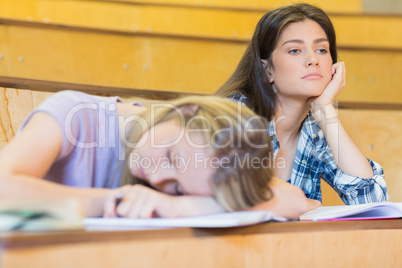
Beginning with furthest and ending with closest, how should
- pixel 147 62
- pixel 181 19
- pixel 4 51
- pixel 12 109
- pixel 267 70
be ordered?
1. pixel 181 19
2. pixel 147 62
3. pixel 4 51
4. pixel 267 70
5. pixel 12 109

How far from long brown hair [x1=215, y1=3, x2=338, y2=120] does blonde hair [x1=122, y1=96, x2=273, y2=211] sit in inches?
17.6

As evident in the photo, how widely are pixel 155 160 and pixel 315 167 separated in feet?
1.96

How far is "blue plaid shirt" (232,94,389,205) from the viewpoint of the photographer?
1019mm

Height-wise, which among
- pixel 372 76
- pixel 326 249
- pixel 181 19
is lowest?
pixel 326 249

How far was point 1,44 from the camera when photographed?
1648 mm

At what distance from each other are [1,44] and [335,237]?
1398mm

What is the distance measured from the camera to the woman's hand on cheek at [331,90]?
3.61 feet

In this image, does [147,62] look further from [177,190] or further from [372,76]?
[177,190]

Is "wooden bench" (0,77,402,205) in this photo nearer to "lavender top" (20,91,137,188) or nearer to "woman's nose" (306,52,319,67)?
"woman's nose" (306,52,319,67)

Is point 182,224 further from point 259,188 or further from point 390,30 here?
point 390,30

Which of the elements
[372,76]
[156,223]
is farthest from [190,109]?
[372,76]

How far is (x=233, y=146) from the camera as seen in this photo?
60cm

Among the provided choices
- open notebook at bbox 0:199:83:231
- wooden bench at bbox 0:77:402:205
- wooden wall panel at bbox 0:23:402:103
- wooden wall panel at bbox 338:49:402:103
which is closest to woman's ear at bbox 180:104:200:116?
open notebook at bbox 0:199:83:231

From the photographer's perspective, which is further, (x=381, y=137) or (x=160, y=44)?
(x=160, y=44)
